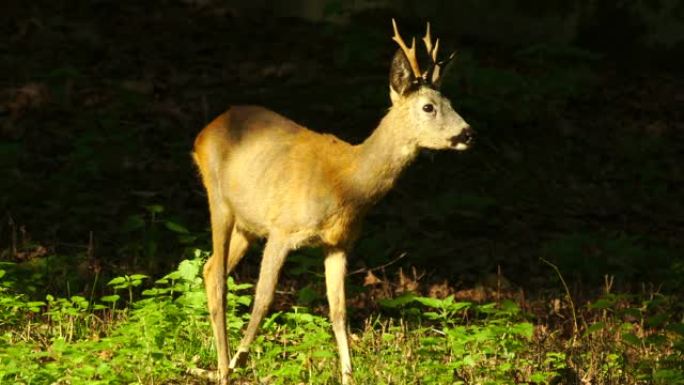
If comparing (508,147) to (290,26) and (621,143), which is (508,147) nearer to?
(621,143)

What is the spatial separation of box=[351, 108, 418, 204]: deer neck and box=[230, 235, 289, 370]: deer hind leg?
560 mm

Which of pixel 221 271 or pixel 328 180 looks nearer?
pixel 328 180

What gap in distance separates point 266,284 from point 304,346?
0.59 meters

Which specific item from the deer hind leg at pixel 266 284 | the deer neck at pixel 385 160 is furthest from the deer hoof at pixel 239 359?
the deer neck at pixel 385 160

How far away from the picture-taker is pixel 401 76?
8.15 m

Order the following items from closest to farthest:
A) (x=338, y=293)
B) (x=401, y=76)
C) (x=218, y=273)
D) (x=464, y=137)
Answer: (x=464, y=137)
(x=401, y=76)
(x=338, y=293)
(x=218, y=273)

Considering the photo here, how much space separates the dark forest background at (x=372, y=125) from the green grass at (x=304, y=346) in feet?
Result: 3.20

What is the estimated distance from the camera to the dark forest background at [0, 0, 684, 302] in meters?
11.1

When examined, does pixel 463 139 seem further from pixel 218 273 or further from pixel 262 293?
pixel 218 273

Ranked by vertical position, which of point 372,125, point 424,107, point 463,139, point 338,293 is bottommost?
point 338,293

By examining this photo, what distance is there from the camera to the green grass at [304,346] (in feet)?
25.3

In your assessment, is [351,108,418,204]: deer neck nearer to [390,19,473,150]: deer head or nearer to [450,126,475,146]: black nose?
[390,19,473,150]: deer head

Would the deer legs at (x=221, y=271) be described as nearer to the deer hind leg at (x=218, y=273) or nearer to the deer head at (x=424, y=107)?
the deer hind leg at (x=218, y=273)

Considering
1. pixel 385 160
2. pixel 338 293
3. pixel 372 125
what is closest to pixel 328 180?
pixel 385 160
